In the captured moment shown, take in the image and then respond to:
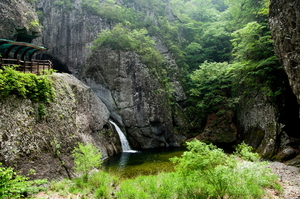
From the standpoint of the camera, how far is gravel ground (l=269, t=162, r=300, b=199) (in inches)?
288

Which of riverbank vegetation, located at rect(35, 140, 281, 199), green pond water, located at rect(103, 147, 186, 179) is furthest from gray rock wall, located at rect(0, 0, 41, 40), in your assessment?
riverbank vegetation, located at rect(35, 140, 281, 199)

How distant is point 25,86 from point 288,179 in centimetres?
1360

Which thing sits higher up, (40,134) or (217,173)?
(40,134)

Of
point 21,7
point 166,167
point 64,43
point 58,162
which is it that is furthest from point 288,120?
point 64,43

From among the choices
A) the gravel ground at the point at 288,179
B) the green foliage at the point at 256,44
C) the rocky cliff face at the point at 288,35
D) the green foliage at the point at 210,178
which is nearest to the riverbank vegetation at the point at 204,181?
the green foliage at the point at 210,178

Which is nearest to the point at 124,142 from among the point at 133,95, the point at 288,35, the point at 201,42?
the point at 133,95

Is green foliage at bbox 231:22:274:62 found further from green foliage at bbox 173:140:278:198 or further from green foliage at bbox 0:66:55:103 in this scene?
green foliage at bbox 0:66:55:103

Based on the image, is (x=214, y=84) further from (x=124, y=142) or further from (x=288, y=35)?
(x=124, y=142)

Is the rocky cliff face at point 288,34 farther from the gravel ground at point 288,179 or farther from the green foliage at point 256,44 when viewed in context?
the gravel ground at point 288,179

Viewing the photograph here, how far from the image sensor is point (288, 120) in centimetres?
1412

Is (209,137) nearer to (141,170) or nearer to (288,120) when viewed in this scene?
(288,120)

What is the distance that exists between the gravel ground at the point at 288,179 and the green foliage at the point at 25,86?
11.3m

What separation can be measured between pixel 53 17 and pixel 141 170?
Result: 2597 centimetres

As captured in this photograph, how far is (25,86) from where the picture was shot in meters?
8.80
